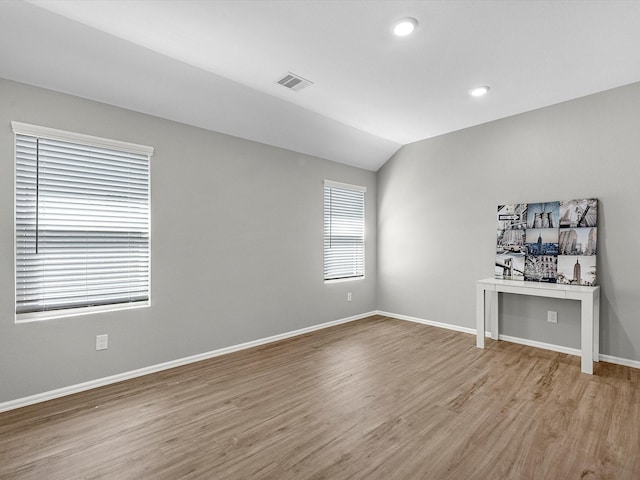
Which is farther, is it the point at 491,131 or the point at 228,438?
the point at 491,131

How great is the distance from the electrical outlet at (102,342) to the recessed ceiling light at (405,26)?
11.2ft

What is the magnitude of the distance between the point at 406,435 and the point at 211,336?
2.25 metres

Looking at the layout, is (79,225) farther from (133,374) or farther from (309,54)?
(309,54)

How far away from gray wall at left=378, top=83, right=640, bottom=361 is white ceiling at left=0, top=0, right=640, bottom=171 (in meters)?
0.33

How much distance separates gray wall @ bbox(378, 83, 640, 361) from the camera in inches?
129

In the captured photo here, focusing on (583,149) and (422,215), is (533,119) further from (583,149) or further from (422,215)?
(422,215)

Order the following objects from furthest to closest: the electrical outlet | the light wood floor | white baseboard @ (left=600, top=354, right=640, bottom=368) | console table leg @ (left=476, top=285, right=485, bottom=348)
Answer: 1. console table leg @ (left=476, top=285, right=485, bottom=348)
2. white baseboard @ (left=600, top=354, right=640, bottom=368)
3. the electrical outlet
4. the light wood floor

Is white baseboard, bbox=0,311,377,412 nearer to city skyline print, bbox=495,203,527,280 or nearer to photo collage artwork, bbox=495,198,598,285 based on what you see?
city skyline print, bbox=495,203,527,280

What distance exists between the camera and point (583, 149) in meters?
3.52

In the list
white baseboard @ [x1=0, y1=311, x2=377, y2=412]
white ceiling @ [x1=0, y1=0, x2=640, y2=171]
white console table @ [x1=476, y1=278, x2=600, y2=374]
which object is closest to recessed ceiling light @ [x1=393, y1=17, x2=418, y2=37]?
white ceiling @ [x1=0, y1=0, x2=640, y2=171]

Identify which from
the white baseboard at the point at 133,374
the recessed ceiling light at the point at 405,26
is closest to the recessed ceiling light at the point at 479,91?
the recessed ceiling light at the point at 405,26

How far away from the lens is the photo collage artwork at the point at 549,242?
3426 mm

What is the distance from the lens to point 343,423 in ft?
7.46

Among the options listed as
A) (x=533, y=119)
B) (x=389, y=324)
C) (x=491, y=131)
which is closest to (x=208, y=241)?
(x=389, y=324)
